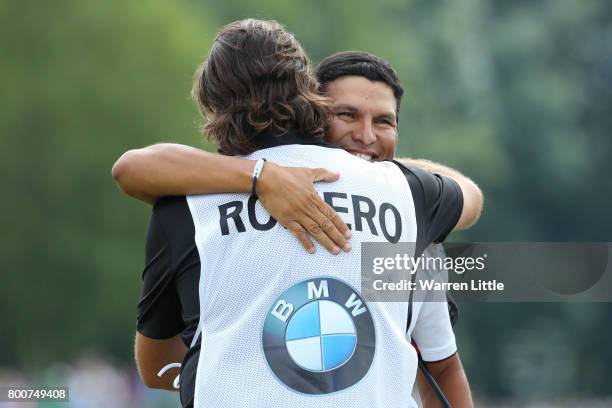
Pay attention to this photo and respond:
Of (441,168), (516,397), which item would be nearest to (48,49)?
(516,397)

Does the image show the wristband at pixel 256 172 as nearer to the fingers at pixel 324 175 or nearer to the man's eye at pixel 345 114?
the fingers at pixel 324 175

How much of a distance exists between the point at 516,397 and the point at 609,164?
7.10m

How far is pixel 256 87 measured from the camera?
3580mm

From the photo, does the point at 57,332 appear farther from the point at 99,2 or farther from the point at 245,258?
the point at 245,258

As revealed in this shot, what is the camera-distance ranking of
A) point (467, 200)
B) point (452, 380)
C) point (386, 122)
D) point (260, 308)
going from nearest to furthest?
point (260, 308), point (467, 200), point (452, 380), point (386, 122)

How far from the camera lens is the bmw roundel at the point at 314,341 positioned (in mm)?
3334

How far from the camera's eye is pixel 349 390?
10.9 feet

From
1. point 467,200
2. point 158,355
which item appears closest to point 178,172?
point 158,355

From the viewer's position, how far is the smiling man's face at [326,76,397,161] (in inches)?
164

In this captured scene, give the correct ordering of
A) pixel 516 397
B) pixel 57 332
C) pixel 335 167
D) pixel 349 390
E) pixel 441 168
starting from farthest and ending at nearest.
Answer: pixel 516 397, pixel 57 332, pixel 441 168, pixel 335 167, pixel 349 390

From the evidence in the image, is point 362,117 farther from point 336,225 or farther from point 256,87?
point 336,225

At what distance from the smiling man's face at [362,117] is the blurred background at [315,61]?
1415 cm

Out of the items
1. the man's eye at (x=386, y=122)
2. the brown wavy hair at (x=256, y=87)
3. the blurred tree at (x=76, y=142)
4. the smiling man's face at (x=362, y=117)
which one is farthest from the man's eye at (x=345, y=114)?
the blurred tree at (x=76, y=142)

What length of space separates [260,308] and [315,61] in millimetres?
22118
